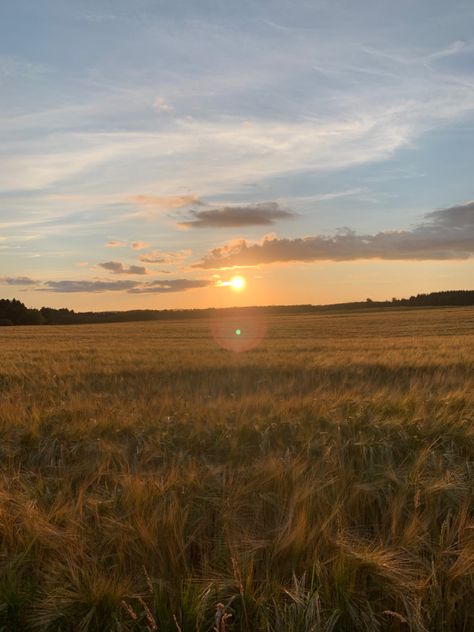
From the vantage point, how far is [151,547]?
295 centimetres

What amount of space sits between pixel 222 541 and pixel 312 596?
0.82 metres

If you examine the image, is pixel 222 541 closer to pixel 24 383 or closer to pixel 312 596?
pixel 312 596

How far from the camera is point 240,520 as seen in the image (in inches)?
135

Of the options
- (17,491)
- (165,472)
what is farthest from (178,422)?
(17,491)

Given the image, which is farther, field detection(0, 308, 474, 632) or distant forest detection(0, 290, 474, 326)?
distant forest detection(0, 290, 474, 326)

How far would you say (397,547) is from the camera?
300cm

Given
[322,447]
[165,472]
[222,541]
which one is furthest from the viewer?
[322,447]

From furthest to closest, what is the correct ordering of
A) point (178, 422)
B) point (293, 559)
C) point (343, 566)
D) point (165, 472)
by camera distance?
point (178, 422)
point (165, 472)
point (293, 559)
point (343, 566)

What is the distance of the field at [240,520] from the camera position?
252cm

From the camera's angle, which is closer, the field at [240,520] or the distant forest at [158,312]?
the field at [240,520]

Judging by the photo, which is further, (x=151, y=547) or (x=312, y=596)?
(x=151, y=547)

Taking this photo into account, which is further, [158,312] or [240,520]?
[158,312]

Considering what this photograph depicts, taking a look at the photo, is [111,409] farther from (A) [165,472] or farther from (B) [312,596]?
(B) [312,596]

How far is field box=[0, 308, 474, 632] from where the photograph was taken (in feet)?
8.26
